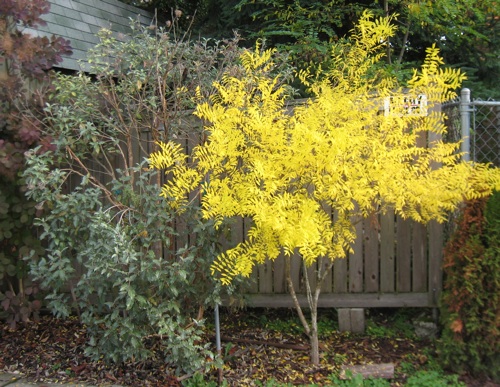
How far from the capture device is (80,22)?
6.99 metres

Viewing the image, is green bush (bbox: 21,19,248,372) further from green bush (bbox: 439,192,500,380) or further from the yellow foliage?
green bush (bbox: 439,192,500,380)

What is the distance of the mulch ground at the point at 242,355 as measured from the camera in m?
3.92

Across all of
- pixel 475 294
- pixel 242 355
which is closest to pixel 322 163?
pixel 475 294

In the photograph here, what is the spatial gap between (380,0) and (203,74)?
11.0ft

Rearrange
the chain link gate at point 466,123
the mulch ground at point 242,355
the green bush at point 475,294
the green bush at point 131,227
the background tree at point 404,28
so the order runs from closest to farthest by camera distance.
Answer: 1. the green bush at point 475,294
2. the green bush at point 131,227
3. the mulch ground at point 242,355
4. the chain link gate at point 466,123
5. the background tree at point 404,28

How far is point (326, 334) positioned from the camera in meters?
4.58

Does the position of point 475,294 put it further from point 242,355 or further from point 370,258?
point 242,355

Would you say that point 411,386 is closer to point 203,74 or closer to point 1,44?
point 203,74

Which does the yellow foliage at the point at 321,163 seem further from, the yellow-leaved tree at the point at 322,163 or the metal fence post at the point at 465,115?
the metal fence post at the point at 465,115

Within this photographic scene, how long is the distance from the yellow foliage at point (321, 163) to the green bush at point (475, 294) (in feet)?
0.64

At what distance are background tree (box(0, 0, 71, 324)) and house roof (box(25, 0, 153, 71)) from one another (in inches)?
46.0

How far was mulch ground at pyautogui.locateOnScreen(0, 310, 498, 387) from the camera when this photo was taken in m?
3.92

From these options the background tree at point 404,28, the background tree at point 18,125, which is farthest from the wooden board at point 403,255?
the background tree at point 18,125

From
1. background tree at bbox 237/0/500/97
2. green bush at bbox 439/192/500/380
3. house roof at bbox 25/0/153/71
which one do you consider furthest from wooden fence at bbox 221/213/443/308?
house roof at bbox 25/0/153/71
